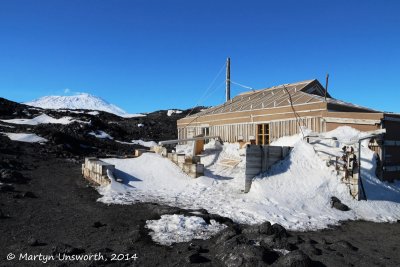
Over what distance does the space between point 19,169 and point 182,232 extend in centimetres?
1452

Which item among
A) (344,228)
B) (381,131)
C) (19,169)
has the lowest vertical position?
(344,228)

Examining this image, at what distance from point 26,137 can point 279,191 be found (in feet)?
83.1

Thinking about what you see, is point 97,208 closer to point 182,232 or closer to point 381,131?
point 182,232

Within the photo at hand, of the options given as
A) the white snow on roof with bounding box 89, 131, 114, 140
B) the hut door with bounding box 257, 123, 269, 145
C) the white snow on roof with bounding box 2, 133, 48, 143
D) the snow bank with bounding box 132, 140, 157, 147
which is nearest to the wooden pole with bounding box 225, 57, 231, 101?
the hut door with bounding box 257, 123, 269, 145

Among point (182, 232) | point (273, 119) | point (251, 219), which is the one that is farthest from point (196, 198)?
point (273, 119)

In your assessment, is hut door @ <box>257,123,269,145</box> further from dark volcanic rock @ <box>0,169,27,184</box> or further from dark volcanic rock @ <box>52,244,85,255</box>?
dark volcanic rock @ <box>52,244,85,255</box>

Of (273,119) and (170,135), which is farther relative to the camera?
(170,135)

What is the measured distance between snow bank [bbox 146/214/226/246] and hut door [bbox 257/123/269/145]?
10.8 m

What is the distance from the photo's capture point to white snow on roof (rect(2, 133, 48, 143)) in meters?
30.6

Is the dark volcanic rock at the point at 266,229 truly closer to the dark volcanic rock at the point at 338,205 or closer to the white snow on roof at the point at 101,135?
the dark volcanic rock at the point at 338,205

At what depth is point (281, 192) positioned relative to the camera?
14.4 metres

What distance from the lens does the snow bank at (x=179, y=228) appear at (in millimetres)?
8930

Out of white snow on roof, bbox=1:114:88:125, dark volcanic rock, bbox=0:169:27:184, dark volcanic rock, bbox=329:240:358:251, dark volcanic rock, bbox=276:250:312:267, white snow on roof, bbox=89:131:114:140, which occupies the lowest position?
dark volcanic rock, bbox=329:240:358:251

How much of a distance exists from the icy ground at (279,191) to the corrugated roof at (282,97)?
254 cm
